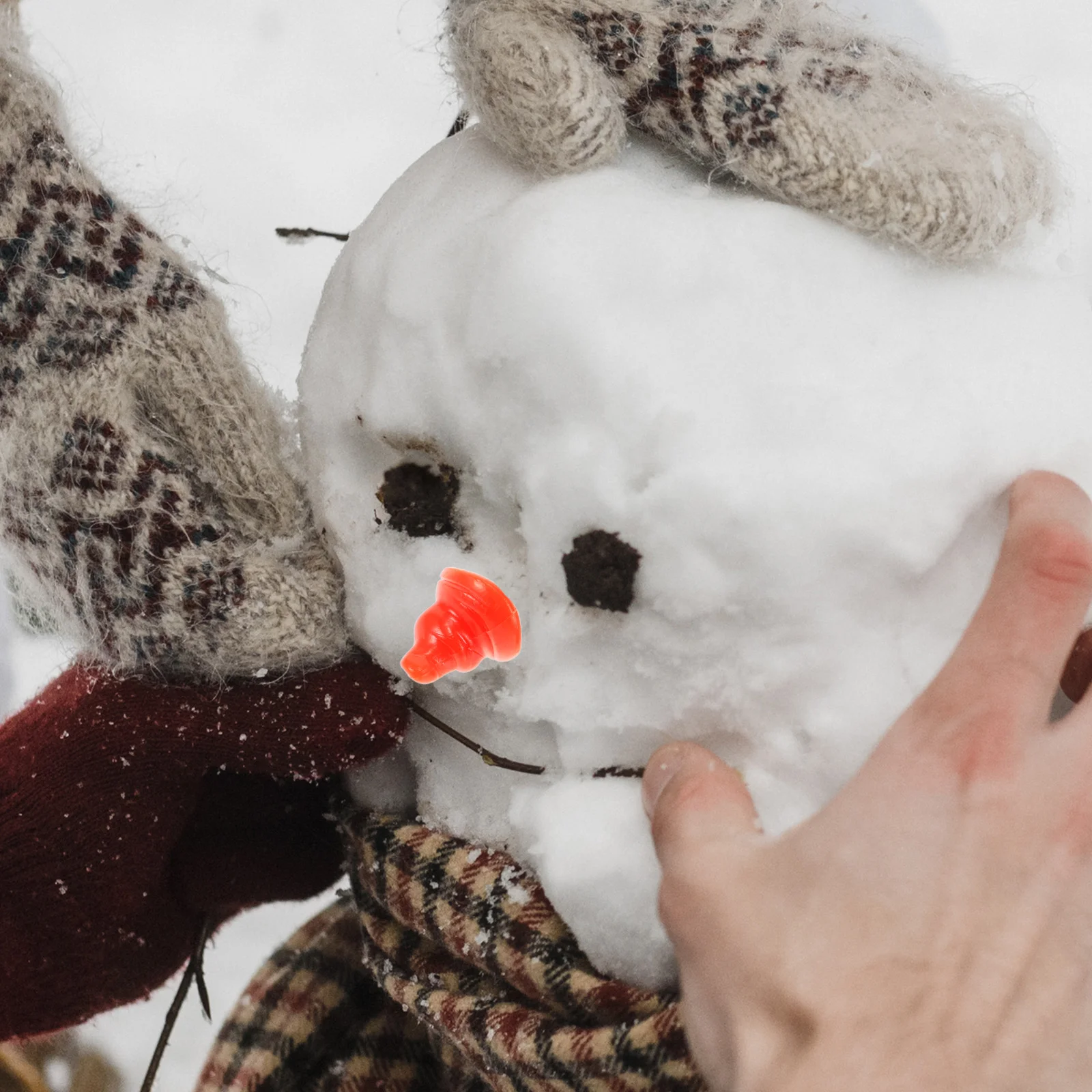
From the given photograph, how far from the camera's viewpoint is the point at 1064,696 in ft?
1.94

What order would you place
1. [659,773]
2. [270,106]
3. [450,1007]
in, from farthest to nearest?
[270,106] → [450,1007] → [659,773]

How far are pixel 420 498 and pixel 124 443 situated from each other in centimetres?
17

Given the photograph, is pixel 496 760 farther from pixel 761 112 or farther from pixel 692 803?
pixel 761 112

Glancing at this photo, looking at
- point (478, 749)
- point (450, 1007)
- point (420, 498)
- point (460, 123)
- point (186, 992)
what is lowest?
point (186, 992)

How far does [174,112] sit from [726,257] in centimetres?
84

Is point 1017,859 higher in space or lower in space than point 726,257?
lower

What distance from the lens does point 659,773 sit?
0.55m

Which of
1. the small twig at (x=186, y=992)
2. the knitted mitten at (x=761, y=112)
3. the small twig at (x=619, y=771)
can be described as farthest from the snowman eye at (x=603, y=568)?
the small twig at (x=186, y=992)

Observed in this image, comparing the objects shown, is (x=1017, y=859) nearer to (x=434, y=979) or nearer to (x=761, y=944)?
A: (x=761, y=944)

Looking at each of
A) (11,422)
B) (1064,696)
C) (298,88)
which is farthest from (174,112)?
(1064,696)

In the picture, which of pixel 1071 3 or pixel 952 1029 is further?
pixel 1071 3

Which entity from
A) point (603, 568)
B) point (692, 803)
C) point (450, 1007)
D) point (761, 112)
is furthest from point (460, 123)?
point (450, 1007)

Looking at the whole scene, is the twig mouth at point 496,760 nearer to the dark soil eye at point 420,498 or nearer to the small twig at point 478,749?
the small twig at point 478,749

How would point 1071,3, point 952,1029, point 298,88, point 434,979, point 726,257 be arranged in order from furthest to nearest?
point 298,88 < point 1071,3 < point 434,979 < point 726,257 < point 952,1029
